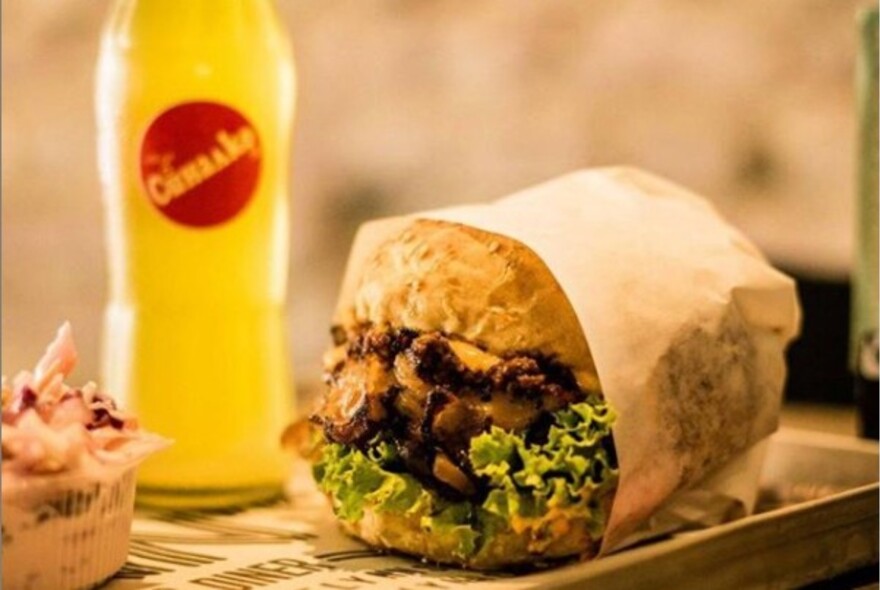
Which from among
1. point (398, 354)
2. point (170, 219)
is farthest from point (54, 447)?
point (170, 219)

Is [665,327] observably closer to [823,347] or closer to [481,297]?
[481,297]

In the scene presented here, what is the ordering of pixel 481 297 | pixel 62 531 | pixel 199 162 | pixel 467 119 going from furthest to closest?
pixel 467 119 < pixel 199 162 < pixel 481 297 < pixel 62 531

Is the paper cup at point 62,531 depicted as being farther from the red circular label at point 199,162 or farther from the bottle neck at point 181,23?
the bottle neck at point 181,23

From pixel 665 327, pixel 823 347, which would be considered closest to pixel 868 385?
pixel 665 327

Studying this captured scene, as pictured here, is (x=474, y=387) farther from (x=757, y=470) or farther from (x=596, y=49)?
(x=596, y=49)

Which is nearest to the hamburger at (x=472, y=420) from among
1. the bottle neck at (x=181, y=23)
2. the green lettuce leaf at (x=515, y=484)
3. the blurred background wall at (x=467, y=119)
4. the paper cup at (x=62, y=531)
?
the green lettuce leaf at (x=515, y=484)

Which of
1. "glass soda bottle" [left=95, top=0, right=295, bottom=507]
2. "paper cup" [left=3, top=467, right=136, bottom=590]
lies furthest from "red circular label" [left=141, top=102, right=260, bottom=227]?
"paper cup" [left=3, top=467, right=136, bottom=590]

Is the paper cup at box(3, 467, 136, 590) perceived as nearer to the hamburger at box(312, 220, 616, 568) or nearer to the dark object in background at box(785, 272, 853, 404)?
the hamburger at box(312, 220, 616, 568)
